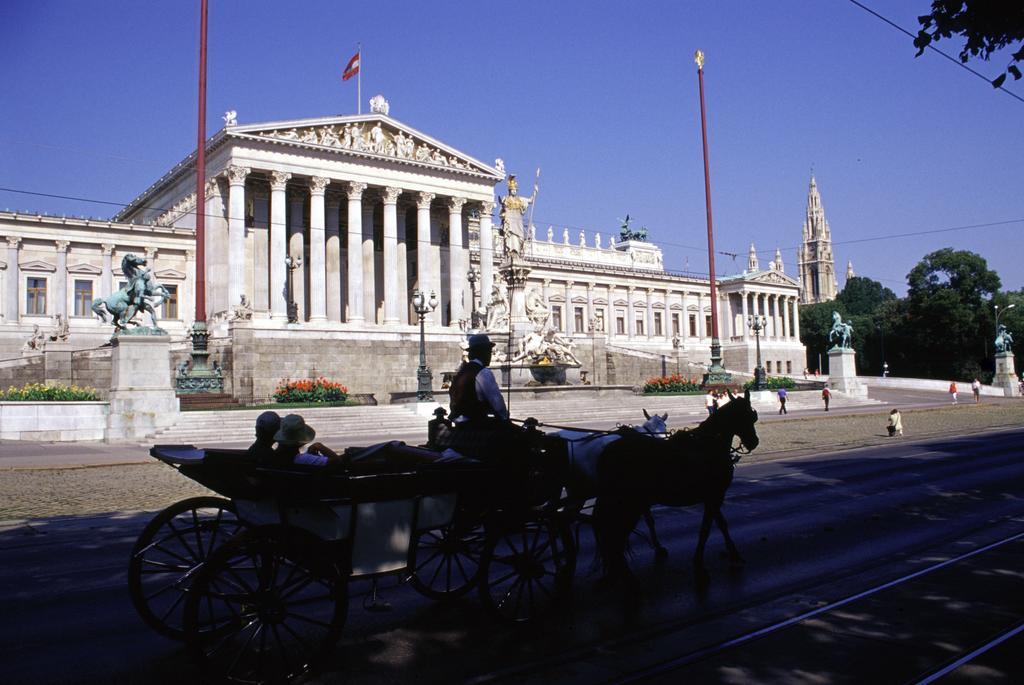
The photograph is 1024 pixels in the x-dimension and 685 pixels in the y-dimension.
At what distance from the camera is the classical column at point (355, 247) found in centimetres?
5791

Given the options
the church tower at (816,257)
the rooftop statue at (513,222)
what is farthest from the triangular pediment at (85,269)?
the church tower at (816,257)

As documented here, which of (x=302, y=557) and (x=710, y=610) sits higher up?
(x=302, y=557)

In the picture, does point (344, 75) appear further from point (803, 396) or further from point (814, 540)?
point (814, 540)

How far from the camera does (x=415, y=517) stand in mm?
6289

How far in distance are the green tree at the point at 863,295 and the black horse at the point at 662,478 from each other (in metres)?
145

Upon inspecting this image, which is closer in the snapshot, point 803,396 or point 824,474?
point 824,474

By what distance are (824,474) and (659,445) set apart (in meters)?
10.2

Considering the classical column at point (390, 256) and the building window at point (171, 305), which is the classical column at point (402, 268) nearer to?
the classical column at point (390, 256)

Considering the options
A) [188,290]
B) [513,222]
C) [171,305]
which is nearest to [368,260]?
[188,290]

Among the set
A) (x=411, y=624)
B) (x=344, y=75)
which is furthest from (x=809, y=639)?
(x=344, y=75)

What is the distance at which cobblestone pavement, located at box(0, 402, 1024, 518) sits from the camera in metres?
13.7

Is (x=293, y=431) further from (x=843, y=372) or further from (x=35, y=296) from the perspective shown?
(x=35, y=296)

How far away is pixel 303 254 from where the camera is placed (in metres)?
62.6

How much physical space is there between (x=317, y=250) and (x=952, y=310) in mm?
67990
